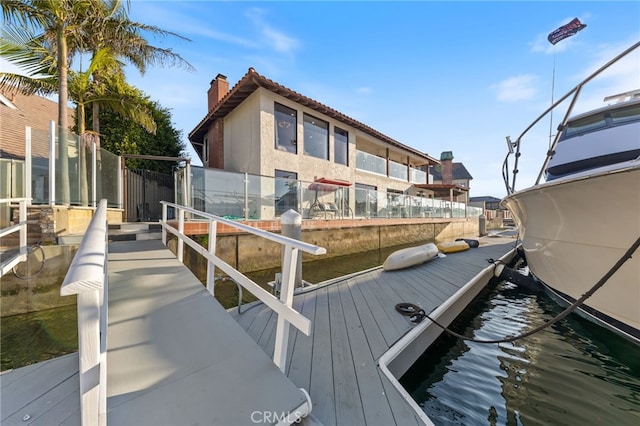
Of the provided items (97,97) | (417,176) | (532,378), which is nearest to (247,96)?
(97,97)

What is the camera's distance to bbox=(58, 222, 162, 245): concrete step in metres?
5.14

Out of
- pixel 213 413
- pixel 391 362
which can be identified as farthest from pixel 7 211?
pixel 391 362

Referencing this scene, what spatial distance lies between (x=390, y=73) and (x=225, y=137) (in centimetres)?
840

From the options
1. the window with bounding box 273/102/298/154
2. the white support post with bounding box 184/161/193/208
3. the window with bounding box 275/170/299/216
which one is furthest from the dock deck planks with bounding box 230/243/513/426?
the window with bounding box 273/102/298/154

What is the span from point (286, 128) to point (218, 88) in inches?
196

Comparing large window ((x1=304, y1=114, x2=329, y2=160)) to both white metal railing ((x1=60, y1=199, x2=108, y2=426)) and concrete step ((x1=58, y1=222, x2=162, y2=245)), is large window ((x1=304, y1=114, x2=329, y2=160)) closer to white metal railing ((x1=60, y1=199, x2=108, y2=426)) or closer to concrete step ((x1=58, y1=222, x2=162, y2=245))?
concrete step ((x1=58, y1=222, x2=162, y2=245))

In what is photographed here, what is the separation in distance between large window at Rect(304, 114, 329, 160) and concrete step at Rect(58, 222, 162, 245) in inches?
288

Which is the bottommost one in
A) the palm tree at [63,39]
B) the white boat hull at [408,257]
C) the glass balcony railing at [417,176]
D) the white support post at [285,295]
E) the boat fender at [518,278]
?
the boat fender at [518,278]

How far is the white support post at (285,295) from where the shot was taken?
163cm

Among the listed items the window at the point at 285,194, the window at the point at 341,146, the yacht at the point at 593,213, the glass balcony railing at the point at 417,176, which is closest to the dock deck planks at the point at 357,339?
the yacht at the point at 593,213

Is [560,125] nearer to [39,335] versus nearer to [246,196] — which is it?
[246,196]

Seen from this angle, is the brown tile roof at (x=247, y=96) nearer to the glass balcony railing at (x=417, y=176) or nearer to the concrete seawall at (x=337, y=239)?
the glass balcony railing at (x=417, y=176)

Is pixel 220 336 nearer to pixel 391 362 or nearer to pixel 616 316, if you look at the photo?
pixel 391 362

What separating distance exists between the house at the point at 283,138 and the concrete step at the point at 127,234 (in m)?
3.00
